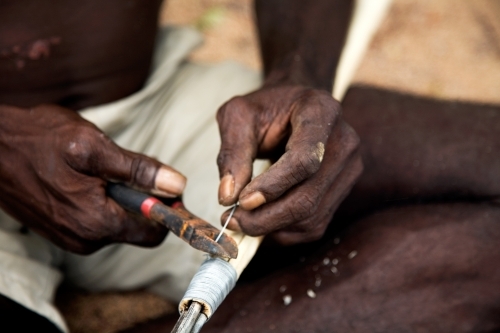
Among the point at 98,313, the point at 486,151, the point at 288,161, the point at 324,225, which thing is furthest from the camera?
the point at 98,313

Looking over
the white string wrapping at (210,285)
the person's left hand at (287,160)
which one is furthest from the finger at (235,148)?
the white string wrapping at (210,285)

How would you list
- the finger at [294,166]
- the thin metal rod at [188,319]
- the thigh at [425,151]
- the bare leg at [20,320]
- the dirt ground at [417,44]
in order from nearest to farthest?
the thin metal rod at [188,319], the finger at [294,166], the bare leg at [20,320], the thigh at [425,151], the dirt ground at [417,44]

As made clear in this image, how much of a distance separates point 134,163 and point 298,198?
0.23 m

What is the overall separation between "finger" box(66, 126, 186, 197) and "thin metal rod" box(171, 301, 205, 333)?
0.20 m

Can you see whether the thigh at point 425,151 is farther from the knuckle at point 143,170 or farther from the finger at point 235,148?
the knuckle at point 143,170

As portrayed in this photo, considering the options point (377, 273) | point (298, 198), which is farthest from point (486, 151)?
point (298, 198)

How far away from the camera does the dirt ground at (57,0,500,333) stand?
1.60 metres

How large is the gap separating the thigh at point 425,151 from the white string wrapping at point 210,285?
1.38 ft

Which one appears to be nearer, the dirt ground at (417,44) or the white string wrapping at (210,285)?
the white string wrapping at (210,285)

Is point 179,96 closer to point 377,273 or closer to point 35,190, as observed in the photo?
point 35,190

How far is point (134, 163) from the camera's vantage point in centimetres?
70

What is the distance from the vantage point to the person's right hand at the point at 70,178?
0.70 m

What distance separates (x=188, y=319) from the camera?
Answer: 0.53 metres

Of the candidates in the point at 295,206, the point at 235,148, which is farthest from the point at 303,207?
the point at 235,148
